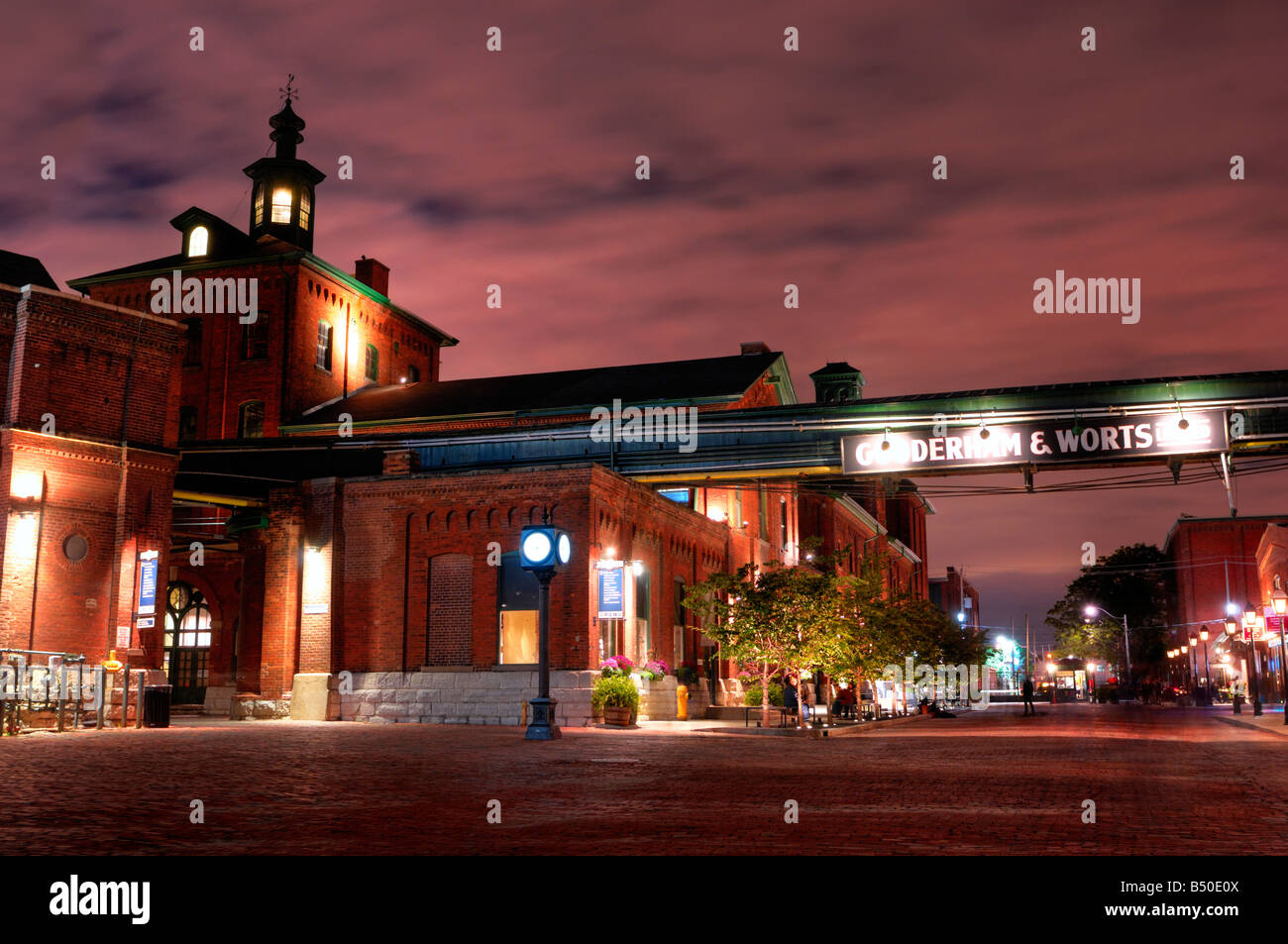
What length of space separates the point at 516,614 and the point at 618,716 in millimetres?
4537

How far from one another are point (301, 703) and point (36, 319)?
12.2 metres

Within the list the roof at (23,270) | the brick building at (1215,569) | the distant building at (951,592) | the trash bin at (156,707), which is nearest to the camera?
the trash bin at (156,707)

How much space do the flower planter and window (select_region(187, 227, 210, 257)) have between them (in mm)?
30788

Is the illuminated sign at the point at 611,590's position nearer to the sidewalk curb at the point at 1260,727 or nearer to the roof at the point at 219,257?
the sidewalk curb at the point at 1260,727

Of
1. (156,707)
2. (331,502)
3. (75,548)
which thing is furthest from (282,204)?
(156,707)

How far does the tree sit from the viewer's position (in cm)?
9619

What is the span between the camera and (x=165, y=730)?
80.3 feet

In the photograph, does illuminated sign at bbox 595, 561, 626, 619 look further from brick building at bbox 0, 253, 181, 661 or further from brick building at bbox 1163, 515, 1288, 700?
brick building at bbox 1163, 515, 1288, 700

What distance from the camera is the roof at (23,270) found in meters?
34.0

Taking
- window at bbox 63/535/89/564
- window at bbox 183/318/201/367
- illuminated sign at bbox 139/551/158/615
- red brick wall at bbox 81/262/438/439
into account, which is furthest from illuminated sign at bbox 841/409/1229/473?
window at bbox 183/318/201/367

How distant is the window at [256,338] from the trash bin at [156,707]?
23365mm

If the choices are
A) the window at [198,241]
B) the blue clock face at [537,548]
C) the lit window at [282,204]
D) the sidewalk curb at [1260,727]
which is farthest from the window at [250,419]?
the sidewalk curb at [1260,727]
